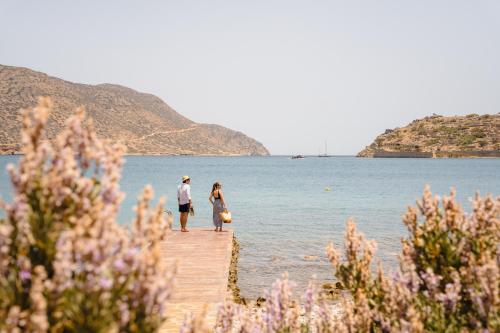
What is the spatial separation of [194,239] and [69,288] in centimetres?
1487

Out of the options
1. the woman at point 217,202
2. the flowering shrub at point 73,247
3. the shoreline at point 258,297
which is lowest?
the shoreline at point 258,297

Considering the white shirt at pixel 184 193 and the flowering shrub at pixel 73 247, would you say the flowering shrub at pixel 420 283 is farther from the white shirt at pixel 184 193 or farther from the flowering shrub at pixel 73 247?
the white shirt at pixel 184 193

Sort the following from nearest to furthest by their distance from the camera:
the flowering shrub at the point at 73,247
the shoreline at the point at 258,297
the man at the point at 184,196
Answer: the flowering shrub at the point at 73,247
the shoreline at the point at 258,297
the man at the point at 184,196

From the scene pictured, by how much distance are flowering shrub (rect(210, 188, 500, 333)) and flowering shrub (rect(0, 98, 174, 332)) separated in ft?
7.18

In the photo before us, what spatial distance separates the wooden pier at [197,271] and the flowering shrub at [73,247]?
2399 millimetres

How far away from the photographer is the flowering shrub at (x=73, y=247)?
283cm

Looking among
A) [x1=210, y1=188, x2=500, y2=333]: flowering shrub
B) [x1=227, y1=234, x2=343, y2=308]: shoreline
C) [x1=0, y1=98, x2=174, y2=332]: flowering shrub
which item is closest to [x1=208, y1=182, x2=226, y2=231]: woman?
[x1=227, y1=234, x2=343, y2=308]: shoreline

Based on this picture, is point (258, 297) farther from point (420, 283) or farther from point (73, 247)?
point (73, 247)

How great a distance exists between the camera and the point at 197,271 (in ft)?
40.5

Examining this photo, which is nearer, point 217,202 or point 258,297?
point 258,297

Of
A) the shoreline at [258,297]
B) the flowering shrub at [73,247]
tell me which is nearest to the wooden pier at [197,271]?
the shoreline at [258,297]

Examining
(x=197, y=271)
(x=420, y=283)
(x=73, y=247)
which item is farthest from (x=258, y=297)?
(x=73, y=247)

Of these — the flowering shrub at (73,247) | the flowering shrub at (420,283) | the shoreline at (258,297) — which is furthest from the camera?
the shoreline at (258,297)

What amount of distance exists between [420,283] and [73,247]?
3.92m
